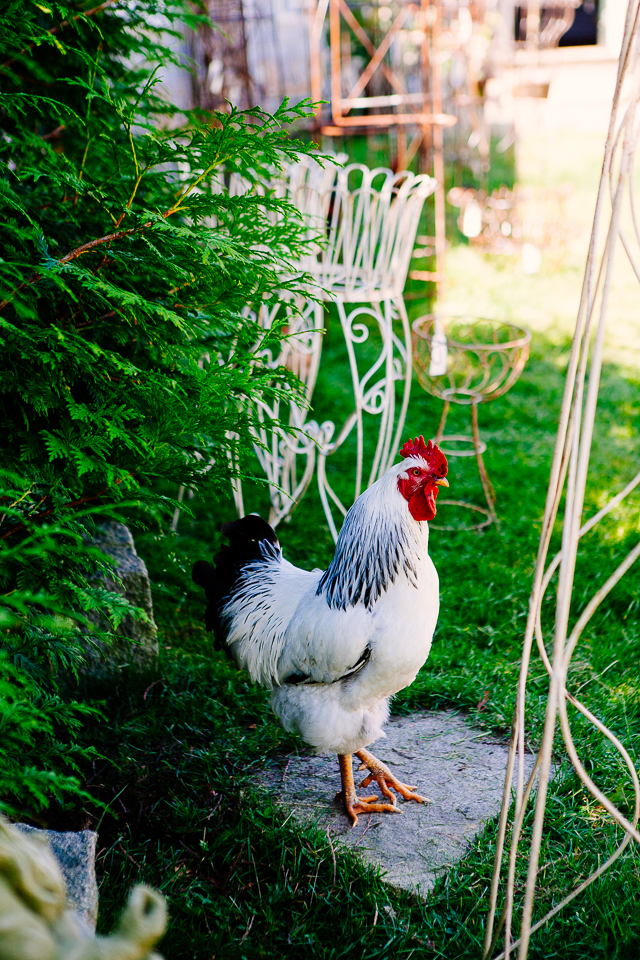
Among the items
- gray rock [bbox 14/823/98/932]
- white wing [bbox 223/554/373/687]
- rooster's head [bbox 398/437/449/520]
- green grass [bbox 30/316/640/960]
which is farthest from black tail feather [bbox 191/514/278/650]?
gray rock [bbox 14/823/98/932]

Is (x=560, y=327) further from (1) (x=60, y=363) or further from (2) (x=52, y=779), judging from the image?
(2) (x=52, y=779)

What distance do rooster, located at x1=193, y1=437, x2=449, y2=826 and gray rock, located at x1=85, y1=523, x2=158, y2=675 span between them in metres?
0.46

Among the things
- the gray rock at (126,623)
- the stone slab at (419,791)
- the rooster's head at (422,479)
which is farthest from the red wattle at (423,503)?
→ the gray rock at (126,623)

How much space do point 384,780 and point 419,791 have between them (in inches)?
5.9

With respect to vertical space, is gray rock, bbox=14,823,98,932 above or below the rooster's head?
below

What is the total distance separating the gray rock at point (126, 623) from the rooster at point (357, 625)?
0.46 meters

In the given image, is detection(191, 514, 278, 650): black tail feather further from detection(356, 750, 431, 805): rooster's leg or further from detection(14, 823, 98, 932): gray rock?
detection(14, 823, 98, 932): gray rock

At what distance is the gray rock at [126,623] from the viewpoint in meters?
3.04

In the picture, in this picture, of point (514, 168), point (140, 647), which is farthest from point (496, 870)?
point (514, 168)

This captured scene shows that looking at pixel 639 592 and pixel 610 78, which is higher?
pixel 610 78

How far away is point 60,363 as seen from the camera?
2.25m

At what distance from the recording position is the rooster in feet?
7.80

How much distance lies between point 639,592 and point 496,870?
2471 millimetres

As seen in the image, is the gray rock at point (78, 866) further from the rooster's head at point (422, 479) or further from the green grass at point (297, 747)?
the rooster's head at point (422, 479)
